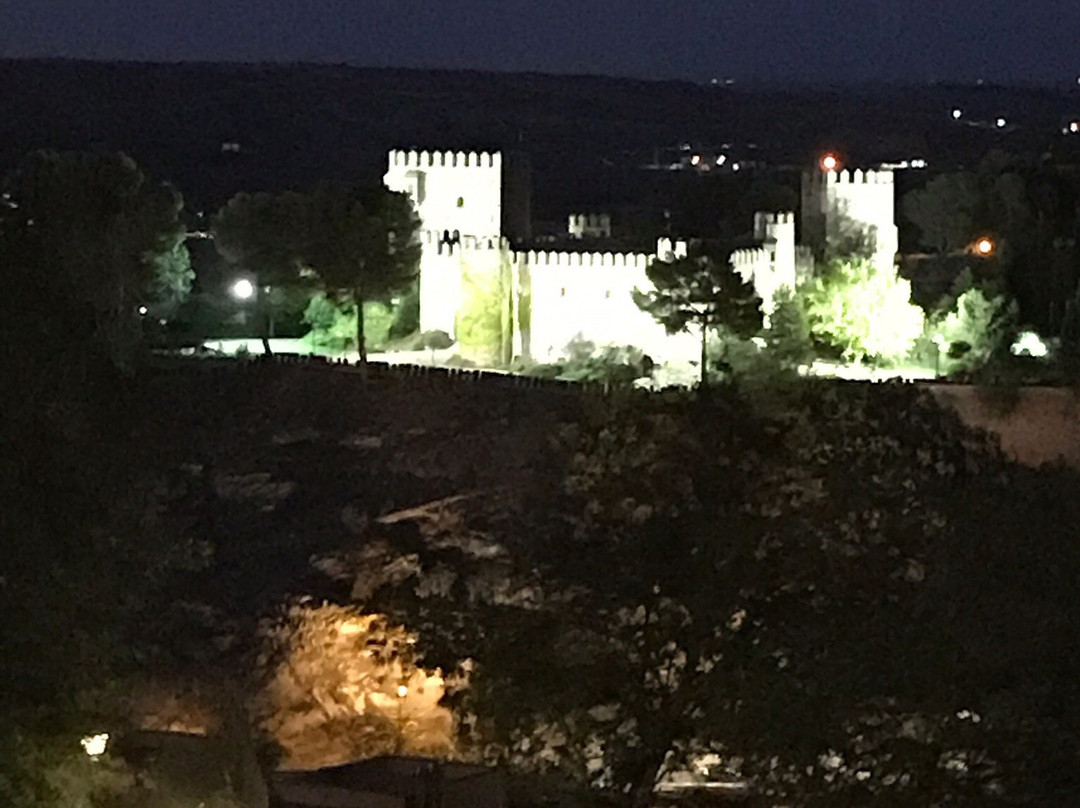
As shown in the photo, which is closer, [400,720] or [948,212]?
[400,720]

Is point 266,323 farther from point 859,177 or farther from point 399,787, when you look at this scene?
point 399,787

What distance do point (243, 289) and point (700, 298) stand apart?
7416 mm

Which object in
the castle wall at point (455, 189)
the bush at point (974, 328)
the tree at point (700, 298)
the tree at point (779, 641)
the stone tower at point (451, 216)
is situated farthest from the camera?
the castle wall at point (455, 189)

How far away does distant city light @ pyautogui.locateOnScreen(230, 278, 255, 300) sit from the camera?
26234 mm

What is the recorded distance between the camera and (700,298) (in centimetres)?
2206

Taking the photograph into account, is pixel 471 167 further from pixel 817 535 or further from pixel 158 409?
pixel 817 535

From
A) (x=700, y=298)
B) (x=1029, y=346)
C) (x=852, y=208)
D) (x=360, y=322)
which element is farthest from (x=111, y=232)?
(x=1029, y=346)

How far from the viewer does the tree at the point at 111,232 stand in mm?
24141

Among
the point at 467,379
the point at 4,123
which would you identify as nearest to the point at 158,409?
the point at 467,379

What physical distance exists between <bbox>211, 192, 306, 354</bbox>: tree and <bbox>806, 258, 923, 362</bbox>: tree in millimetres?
7007

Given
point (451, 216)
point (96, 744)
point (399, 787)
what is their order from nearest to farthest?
point (399, 787) < point (96, 744) < point (451, 216)

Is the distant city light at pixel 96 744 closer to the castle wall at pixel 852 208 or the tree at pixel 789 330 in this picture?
the tree at pixel 789 330

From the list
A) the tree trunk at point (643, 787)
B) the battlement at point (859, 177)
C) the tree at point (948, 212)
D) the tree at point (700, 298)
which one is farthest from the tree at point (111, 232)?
the tree trunk at point (643, 787)

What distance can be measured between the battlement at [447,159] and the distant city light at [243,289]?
2.66 m
